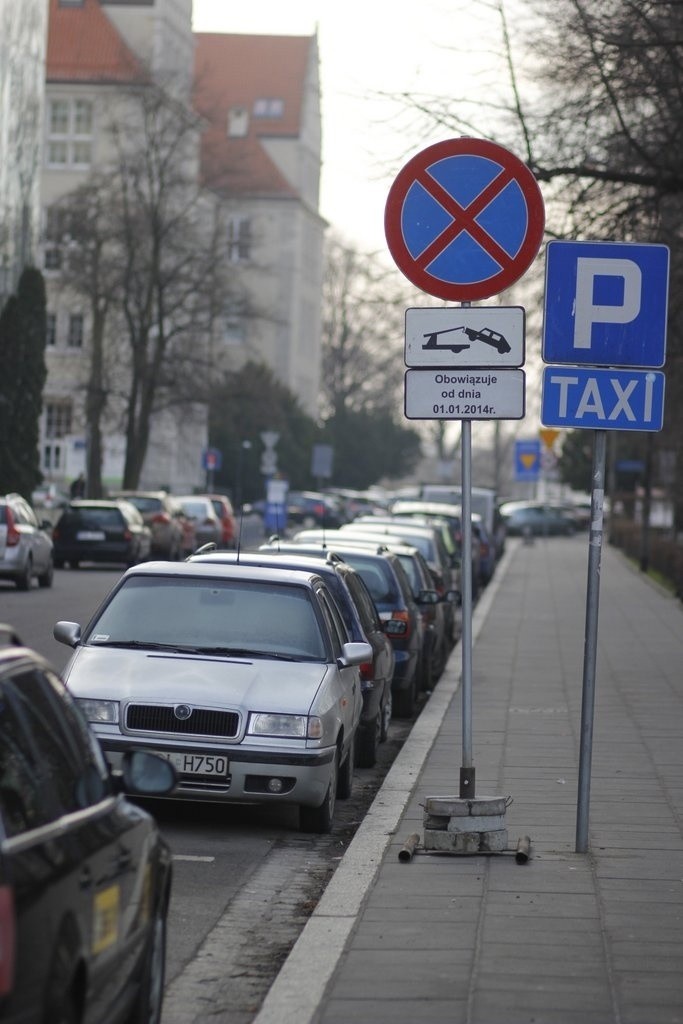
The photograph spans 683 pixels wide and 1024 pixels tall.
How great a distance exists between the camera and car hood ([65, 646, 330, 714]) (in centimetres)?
1018

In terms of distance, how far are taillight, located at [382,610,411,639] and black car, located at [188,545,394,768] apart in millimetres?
1435

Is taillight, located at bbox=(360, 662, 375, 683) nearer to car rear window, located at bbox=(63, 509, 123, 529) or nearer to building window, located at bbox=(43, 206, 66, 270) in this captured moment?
car rear window, located at bbox=(63, 509, 123, 529)

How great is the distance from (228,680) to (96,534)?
32723 millimetres

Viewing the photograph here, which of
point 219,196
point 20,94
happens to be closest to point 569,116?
point 20,94

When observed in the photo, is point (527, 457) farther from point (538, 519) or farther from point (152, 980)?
point (152, 980)

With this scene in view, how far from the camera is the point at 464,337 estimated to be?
9172 mm

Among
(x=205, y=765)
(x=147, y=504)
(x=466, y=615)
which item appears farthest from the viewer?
(x=147, y=504)

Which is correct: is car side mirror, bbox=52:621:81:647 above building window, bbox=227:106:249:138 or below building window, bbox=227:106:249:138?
below

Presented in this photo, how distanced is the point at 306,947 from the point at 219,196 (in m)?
62.7

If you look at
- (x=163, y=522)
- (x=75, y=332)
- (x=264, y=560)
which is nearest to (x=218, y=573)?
(x=264, y=560)

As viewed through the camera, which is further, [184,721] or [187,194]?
[187,194]

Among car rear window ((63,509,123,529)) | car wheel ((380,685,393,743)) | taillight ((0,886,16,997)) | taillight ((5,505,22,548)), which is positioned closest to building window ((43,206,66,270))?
car rear window ((63,509,123,529))

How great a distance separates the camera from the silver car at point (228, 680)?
1009cm

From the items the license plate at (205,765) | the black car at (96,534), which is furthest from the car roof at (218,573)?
the black car at (96,534)
